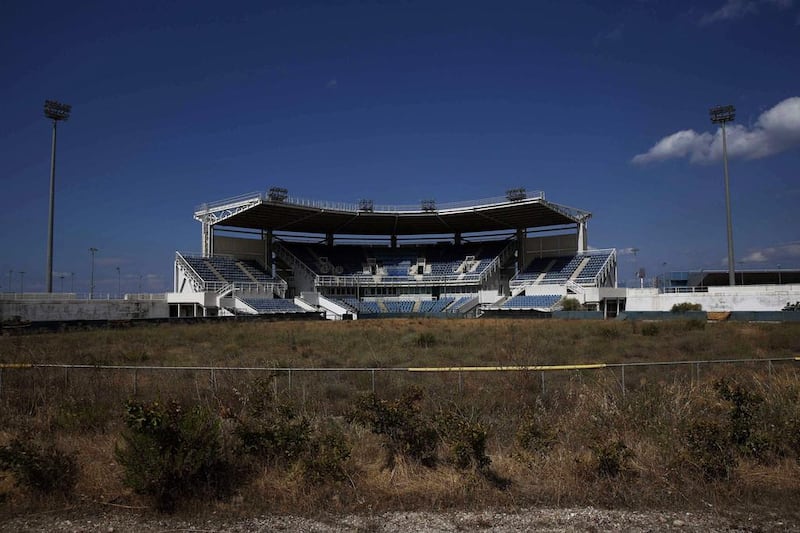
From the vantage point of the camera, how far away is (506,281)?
69.2 meters

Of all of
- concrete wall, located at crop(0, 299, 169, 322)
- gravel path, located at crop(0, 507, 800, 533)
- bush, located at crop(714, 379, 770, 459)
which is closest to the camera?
gravel path, located at crop(0, 507, 800, 533)

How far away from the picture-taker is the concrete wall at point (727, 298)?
44.8 metres

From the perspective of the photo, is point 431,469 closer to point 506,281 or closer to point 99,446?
point 99,446

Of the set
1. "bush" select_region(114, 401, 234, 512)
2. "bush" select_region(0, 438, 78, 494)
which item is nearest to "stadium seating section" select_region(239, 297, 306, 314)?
"bush" select_region(0, 438, 78, 494)

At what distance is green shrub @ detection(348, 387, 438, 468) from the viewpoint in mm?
7848

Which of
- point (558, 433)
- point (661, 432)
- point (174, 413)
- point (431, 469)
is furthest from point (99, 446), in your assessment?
point (661, 432)

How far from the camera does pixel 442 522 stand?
623 centimetres

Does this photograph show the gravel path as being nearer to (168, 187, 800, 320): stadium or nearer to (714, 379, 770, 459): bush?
(714, 379, 770, 459): bush

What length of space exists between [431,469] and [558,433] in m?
2.27

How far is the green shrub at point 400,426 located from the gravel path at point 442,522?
1379 mm

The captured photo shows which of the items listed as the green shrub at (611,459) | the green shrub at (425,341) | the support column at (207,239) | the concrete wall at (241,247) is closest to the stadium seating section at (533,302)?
the green shrub at (425,341)

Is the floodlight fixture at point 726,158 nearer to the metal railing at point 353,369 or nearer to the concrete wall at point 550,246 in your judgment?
the concrete wall at point 550,246

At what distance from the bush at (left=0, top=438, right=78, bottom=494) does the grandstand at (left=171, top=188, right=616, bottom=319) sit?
148ft

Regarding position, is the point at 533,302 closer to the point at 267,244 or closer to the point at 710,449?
the point at 267,244
